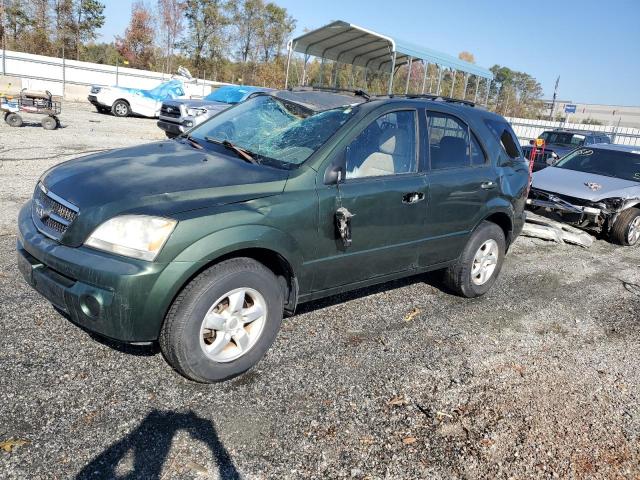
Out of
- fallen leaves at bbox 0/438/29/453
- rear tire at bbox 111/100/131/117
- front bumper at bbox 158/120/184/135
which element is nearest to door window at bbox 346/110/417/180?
fallen leaves at bbox 0/438/29/453

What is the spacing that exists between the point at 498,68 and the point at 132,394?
79621 mm

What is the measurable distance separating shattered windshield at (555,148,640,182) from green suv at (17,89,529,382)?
5375 mm

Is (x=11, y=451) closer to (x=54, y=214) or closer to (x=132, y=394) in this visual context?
(x=132, y=394)

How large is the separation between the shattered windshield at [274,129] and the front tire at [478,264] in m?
1.83

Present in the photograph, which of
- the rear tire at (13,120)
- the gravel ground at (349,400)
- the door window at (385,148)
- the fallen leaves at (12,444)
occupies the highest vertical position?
the door window at (385,148)

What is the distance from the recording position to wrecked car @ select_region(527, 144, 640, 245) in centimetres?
801

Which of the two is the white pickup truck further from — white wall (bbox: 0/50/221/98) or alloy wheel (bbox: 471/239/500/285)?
alloy wheel (bbox: 471/239/500/285)

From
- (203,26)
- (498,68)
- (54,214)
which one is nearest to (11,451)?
(54,214)

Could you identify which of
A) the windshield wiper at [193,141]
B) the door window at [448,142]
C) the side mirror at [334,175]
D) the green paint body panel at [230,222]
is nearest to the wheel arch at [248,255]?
the green paint body panel at [230,222]

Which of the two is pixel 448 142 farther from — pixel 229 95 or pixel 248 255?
pixel 229 95

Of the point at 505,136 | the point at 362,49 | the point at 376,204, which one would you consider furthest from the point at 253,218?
the point at 362,49

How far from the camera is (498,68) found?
73.3 m

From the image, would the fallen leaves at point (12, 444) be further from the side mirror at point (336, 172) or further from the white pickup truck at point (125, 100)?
the white pickup truck at point (125, 100)

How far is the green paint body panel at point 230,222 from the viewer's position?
2748 millimetres
